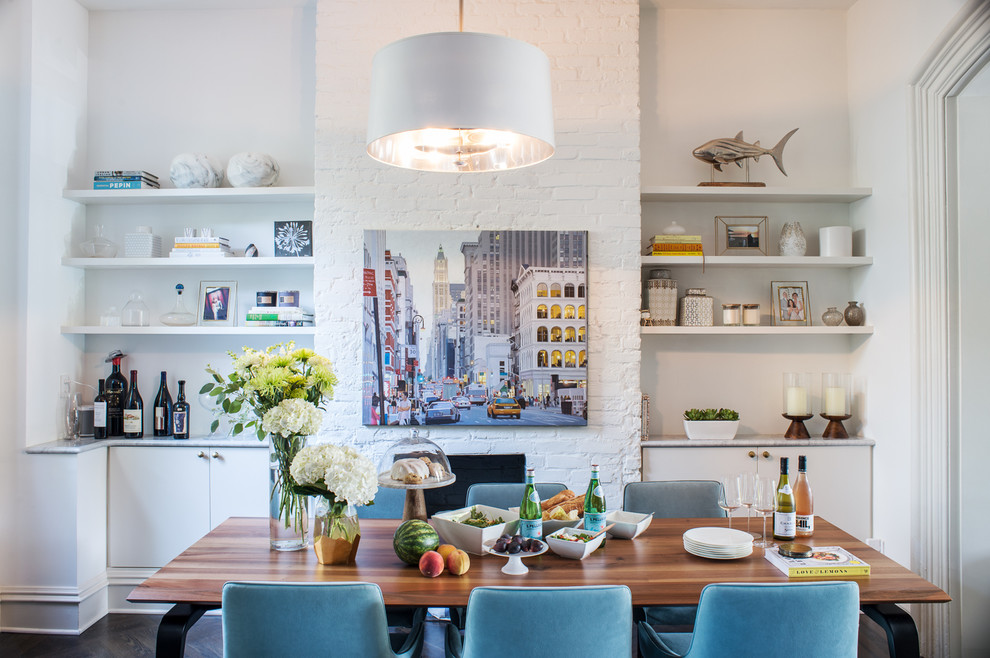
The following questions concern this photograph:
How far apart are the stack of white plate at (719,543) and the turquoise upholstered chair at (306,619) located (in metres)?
0.98

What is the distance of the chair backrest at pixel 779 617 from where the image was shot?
169cm

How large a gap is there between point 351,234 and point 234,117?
1.12 m

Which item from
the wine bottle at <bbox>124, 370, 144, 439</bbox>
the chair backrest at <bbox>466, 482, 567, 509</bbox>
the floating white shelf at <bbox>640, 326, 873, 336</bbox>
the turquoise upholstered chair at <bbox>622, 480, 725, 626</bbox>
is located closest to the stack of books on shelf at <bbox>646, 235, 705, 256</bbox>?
the floating white shelf at <bbox>640, 326, 873, 336</bbox>

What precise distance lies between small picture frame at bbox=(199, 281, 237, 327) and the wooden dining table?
198 centimetres

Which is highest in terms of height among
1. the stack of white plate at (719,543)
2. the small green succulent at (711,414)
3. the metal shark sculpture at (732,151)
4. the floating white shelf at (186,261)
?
the metal shark sculpture at (732,151)

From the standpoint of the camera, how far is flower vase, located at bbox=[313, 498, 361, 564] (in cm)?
203

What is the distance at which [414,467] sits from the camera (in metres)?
2.26

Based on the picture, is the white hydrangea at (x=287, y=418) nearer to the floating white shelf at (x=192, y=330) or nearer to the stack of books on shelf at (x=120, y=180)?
the floating white shelf at (x=192, y=330)

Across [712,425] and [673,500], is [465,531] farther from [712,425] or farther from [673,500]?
[712,425]

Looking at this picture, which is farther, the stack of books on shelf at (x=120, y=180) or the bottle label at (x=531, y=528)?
the stack of books on shelf at (x=120, y=180)

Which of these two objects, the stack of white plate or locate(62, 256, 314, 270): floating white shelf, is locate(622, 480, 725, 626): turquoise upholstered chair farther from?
locate(62, 256, 314, 270): floating white shelf

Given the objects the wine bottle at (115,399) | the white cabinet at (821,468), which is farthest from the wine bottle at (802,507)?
the wine bottle at (115,399)

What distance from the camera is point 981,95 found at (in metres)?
3.23

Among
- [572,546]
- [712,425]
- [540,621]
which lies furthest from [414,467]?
[712,425]
